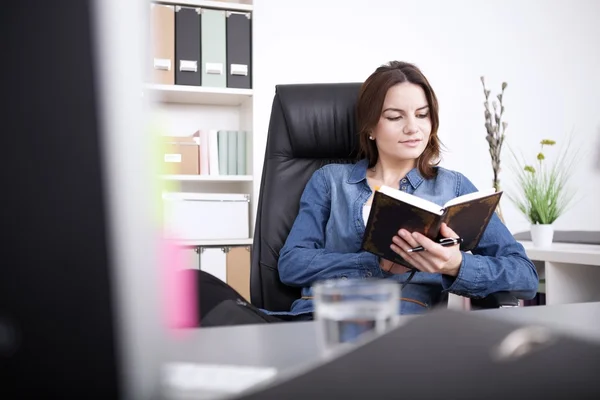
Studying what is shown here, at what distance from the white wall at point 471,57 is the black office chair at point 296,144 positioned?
3.85ft

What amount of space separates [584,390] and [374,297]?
0.60 feet

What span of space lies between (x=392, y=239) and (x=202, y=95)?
64.3 inches

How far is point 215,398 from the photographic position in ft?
1.32

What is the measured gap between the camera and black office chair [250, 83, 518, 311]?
5.04 ft

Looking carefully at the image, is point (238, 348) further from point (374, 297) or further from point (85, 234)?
point (85, 234)

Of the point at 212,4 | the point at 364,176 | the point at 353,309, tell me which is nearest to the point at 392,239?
the point at 364,176

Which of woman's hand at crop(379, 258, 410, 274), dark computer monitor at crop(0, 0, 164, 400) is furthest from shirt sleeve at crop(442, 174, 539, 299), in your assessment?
dark computer monitor at crop(0, 0, 164, 400)

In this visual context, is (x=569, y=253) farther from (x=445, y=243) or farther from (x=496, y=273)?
(x=445, y=243)

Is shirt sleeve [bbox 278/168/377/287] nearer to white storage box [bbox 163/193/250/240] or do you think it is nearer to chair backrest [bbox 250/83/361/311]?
chair backrest [bbox 250/83/361/311]

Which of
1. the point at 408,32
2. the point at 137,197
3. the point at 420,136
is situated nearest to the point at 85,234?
the point at 137,197

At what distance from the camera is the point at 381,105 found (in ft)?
5.01

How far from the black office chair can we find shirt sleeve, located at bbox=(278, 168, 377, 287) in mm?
49

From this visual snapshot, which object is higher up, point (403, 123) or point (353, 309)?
point (403, 123)

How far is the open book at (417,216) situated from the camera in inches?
45.0
